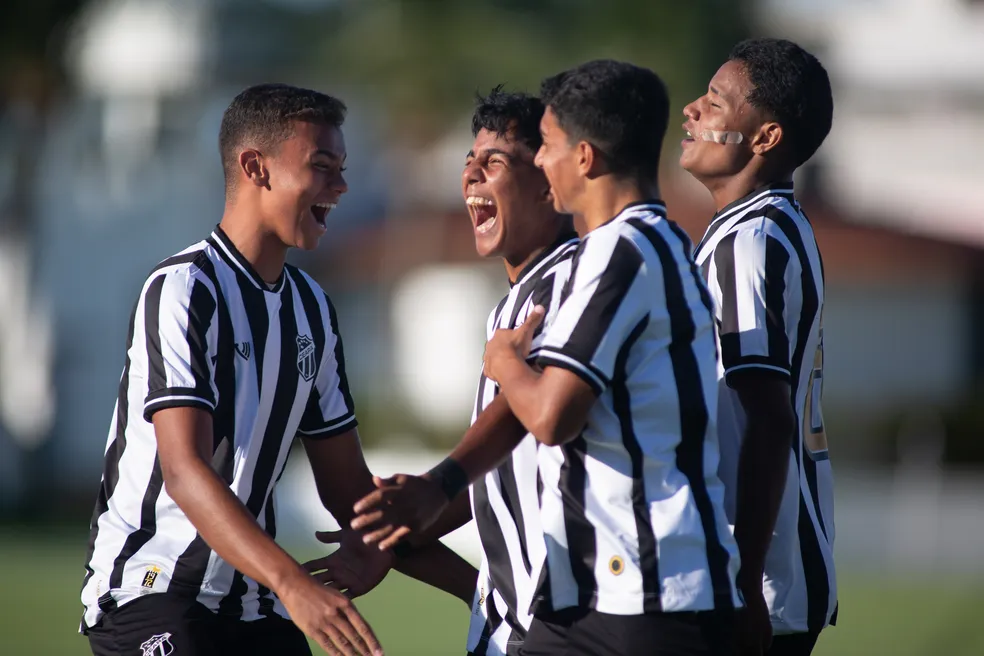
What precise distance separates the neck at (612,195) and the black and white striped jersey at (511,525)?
19 cm

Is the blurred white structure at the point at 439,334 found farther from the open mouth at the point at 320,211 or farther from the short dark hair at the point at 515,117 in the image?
the short dark hair at the point at 515,117

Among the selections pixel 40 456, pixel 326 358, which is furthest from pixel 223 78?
pixel 326 358

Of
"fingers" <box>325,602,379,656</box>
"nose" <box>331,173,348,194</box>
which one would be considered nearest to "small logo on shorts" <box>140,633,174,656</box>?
"fingers" <box>325,602,379,656</box>

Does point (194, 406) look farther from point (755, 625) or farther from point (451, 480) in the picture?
point (755, 625)

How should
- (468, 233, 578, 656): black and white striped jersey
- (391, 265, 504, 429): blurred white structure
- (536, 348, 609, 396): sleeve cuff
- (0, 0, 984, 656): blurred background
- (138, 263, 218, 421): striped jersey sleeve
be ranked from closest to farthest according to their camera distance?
(536, 348, 609, 396): sleeve cuff
(468, 233, 578, 656): black and white striped jersey
(138, 263, 218, 421): striped jersey sleeve
(0, 0, 984, 656): blurred background
(391, 265, 504, 429): blurred white structure

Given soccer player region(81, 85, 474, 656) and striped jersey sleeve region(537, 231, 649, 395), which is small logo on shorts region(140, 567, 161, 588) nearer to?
soccer player region(81, 85, 474, 656)

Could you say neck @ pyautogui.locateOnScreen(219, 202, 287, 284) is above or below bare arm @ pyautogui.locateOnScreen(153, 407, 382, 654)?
above

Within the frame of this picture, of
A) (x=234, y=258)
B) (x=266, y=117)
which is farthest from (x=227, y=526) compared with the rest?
(x=266, y=117)

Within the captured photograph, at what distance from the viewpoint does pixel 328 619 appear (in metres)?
3.94

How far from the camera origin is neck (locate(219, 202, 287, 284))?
15.8ft

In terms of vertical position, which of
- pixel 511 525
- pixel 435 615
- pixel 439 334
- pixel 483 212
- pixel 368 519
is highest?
pixel 483 212

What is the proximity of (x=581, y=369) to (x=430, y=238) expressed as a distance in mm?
26353

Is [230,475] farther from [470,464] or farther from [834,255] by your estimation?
[834,255]

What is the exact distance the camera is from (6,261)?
31.0m
